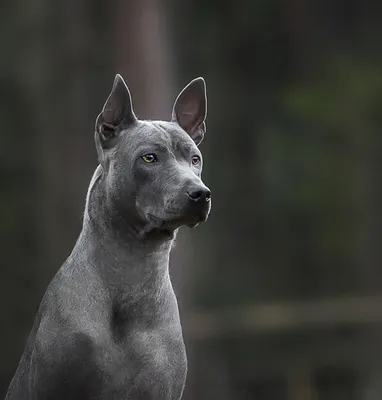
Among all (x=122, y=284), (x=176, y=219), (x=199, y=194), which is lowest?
(x=122, y=284)

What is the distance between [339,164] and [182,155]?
44.2 feet

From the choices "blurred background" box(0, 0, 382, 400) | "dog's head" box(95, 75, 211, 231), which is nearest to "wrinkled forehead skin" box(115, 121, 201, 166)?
"dog's head" box(95, 75, 211, 231)

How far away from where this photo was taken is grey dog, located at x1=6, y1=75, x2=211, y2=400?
440cm

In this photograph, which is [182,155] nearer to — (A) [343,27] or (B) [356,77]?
(B) [356,77]

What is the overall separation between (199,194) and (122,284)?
0.55 m

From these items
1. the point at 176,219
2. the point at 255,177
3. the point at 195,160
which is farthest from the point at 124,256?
the point at 255,177

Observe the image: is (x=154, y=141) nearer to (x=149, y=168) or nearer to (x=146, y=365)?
(x=149, y=168)

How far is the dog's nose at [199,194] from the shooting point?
13.9 feet

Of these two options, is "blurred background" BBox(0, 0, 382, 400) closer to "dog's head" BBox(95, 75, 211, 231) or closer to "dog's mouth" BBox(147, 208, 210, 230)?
"dog's head" BBox(95, 75, 211, 231)

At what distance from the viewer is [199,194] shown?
4.25 meters

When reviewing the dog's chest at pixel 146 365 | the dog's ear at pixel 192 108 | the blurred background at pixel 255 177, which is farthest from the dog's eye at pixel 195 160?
the blurred background at pixel 255 177

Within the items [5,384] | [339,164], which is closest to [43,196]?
[5,384]

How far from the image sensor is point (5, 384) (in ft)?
50.6

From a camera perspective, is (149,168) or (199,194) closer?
(199,194)
